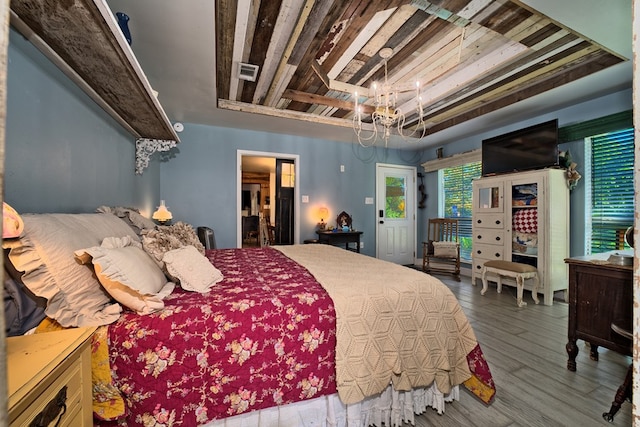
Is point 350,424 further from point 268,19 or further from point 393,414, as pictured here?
point 268,19

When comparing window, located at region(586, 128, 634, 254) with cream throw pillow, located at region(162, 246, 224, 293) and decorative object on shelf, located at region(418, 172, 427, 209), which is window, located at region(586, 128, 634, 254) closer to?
decorative object on shelf, located at region(418, 172, 427, 209)

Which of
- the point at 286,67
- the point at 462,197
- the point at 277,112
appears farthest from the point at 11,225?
the point at 462,197

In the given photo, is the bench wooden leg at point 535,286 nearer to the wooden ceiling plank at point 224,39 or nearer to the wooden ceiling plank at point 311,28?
the wooden ceiling plank at point 311,28

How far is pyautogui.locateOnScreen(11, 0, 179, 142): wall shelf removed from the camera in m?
1.05

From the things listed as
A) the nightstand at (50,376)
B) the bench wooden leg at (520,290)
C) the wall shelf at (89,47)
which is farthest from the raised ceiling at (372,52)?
the bench wooden leg at (520,290)

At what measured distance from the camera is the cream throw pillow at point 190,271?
135 centimetres

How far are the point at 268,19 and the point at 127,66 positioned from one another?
104cm

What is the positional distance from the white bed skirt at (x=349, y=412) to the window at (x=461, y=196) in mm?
3596

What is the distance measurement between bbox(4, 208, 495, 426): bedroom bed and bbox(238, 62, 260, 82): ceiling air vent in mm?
1714

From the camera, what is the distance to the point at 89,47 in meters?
1.28

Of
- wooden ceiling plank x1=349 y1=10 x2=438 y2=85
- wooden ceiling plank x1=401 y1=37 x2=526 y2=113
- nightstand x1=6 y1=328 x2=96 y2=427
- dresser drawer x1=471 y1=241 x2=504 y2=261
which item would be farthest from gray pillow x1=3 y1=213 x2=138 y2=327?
dresser drawer x1=471 y1=241 x2=504 y2=261

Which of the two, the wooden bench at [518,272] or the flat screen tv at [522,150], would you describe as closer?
the wooden bench at [518,272]

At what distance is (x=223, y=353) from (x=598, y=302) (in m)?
2.24

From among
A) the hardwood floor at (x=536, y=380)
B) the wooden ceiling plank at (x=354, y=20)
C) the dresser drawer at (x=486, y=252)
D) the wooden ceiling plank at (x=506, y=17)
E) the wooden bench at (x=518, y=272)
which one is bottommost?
the hardwood floor at (x=536, y=380)
